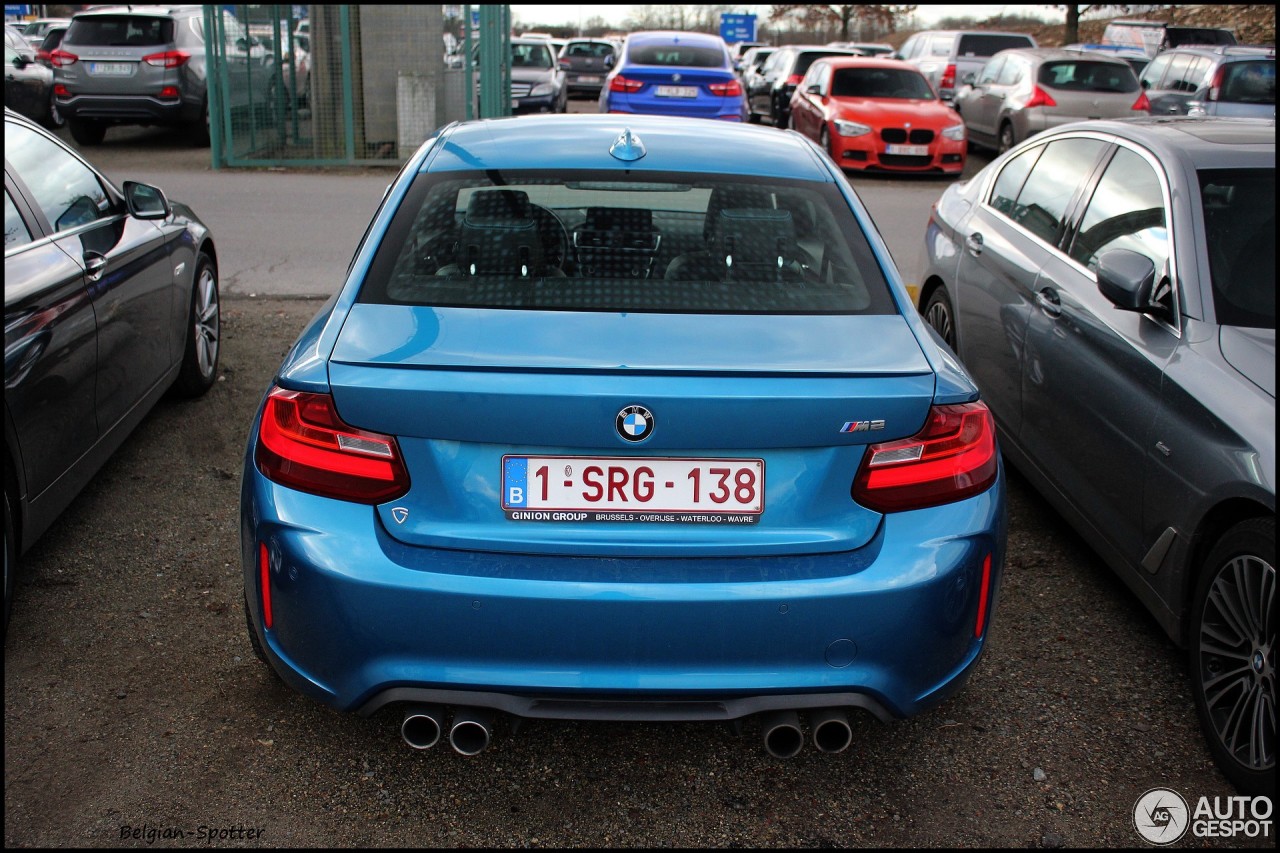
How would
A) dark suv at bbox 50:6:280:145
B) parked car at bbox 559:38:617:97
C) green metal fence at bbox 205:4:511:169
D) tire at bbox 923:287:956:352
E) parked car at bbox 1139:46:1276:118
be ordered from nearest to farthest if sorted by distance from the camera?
tire at bbox 923:287:956:352 < parked car at bbox 1139:46:1276:118 < green metal fence at bbox 205:4:511:169 < dark suv at bbox 50:6:280:145 < parked car at bbox 559:38:617:97

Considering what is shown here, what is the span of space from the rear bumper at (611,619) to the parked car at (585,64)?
92.6 ft

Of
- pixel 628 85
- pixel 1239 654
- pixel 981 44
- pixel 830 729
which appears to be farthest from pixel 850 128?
pixel 981 44

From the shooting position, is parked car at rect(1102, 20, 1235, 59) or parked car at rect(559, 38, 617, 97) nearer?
parked car at rect(1102, 20, 1235, 59)

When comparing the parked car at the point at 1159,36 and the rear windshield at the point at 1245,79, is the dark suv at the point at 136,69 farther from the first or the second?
the parked car at the point at 1159,36

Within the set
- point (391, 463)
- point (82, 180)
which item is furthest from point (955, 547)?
point (82, 180)

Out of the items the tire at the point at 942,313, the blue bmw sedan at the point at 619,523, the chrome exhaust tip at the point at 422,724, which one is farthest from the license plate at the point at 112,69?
the chrome exhaust tip at the point at 422,724

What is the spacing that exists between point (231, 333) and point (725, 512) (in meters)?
5.10

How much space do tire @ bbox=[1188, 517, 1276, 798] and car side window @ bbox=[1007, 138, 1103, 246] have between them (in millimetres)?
1916

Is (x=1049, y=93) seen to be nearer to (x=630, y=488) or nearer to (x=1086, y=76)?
(x=1086, y=76)

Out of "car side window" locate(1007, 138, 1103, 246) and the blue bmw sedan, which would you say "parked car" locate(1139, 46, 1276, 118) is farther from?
the blue bmw sedan

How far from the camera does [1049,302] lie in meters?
4.21

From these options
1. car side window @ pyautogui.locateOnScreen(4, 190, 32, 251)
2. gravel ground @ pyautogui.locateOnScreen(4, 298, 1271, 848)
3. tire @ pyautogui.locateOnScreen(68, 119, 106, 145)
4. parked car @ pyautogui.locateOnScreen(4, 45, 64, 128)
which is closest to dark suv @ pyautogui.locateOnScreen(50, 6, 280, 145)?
tire @ pyautogui.locateOnScreen(68, 119, 106, 145)

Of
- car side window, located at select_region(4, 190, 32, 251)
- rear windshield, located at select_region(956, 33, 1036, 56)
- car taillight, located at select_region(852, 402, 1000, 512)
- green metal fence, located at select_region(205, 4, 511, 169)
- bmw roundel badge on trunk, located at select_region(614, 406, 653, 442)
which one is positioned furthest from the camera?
rear windshield, located at select_region(956, 33, 1036, 56)

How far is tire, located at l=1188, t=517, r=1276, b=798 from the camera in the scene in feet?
9.09
